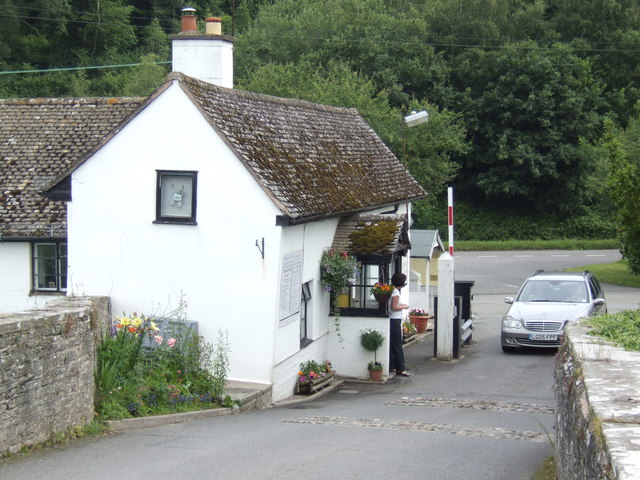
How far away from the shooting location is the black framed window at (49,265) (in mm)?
19141

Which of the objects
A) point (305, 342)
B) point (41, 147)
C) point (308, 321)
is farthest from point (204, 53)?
point (305, 342)

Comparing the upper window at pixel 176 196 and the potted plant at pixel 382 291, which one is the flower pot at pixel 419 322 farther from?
the upper window at pixel 176 196

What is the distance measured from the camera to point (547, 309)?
2064 centimetres

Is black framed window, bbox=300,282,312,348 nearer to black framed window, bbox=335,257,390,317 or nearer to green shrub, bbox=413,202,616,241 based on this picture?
black framed window, bbox=335,257,390,317

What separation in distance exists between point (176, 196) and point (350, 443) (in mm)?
6789

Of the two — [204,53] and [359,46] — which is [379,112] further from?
[204,53]

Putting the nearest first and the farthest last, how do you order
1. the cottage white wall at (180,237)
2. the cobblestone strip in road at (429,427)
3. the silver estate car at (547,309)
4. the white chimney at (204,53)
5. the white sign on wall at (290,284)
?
the cobblestone strip in road at (429,427) < the cottage white wall at (180,237) < the white sign on wall at (290,284) < the white chimney at (204,53) < the silver estate car at (547,309)

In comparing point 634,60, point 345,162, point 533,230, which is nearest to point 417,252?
point 345,162

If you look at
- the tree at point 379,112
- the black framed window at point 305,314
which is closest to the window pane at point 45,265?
the black framed window at point 305,314

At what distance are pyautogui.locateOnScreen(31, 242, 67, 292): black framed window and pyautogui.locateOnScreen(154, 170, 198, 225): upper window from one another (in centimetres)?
384

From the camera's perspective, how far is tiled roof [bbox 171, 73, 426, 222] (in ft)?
53.7

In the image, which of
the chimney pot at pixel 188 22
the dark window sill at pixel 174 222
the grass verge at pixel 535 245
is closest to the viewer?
the dark window sill at pixel 174 222

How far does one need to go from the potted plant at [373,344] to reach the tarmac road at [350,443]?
1128 millimetres

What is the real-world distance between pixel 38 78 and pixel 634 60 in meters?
38.5
